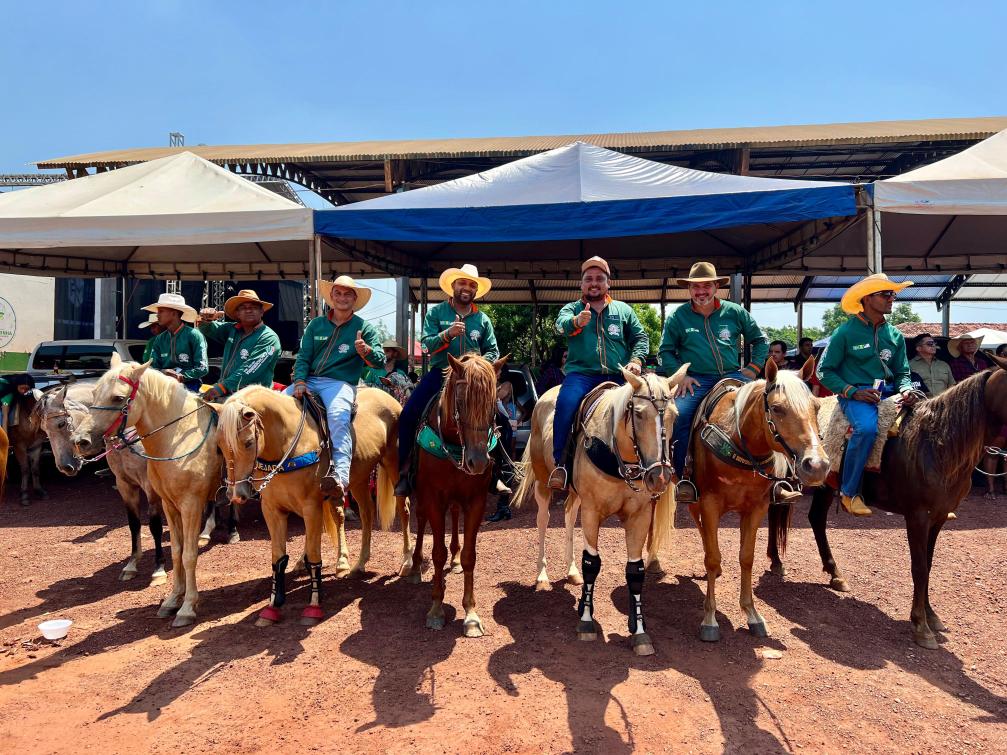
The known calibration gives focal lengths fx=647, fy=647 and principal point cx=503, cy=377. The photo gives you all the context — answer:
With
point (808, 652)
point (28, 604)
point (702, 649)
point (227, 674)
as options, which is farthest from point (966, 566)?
point (28, 604)

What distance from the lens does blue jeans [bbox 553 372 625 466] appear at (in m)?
4.84

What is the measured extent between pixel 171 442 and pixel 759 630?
4.60m

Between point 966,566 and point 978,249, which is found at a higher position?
point 978,249

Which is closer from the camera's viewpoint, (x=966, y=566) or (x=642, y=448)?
(x=642, y=448)

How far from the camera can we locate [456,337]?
16.8 ft

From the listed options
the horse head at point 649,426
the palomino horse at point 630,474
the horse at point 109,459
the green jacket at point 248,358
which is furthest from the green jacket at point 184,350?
the horse head at point 649,426

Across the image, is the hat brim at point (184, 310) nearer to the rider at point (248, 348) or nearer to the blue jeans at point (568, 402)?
the rider at point (248, 348)

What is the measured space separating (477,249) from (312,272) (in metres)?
4.18

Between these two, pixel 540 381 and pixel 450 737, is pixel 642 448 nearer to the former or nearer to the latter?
pixel 450 737

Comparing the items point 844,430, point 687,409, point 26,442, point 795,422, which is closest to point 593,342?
point 687,409

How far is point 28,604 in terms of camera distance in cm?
538

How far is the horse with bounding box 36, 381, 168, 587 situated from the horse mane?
5908mm

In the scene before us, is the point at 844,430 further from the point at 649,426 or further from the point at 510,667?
the point at 510,667

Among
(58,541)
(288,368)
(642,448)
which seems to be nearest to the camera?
(642,448)
